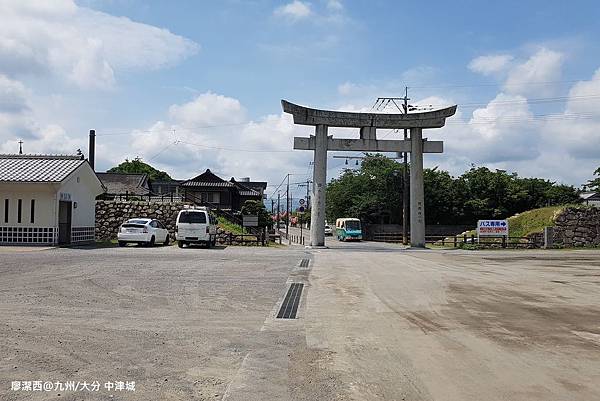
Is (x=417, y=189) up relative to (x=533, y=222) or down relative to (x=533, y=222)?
up

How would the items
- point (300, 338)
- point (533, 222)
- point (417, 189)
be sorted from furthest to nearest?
point (533, 222)
point (417, 189)
point (300, 338)

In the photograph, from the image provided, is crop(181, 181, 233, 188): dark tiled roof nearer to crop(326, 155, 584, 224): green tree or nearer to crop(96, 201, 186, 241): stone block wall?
crop(326, 155, 584, 224): green tree

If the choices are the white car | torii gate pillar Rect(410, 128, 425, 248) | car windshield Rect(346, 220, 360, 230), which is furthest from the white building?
car windshield Rect(346, 220, 360, 230)

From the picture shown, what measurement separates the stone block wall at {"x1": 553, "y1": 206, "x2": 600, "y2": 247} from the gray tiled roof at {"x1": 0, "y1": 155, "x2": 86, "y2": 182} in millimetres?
33601

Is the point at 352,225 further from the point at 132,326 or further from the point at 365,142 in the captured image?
the point at 132,326

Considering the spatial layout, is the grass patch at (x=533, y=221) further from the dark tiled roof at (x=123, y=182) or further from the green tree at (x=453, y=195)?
the dark tiled roof at (x=123, y=182)

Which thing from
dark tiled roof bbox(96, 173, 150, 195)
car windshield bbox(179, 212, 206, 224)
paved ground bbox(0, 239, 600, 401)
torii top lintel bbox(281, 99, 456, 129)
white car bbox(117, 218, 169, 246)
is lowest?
paved ground bbox(0, 239, 600, 401)

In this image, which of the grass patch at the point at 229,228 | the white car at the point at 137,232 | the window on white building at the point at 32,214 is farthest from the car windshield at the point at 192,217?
the window on white building at the point at 32,214

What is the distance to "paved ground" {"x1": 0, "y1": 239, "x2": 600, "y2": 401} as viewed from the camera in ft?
17.8

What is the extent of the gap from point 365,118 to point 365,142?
59.7 inches

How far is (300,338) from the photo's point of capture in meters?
7.51

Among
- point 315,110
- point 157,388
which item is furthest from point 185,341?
point 315,110

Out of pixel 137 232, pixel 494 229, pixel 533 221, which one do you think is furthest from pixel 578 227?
pixel 137 232

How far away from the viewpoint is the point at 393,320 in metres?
8.94
